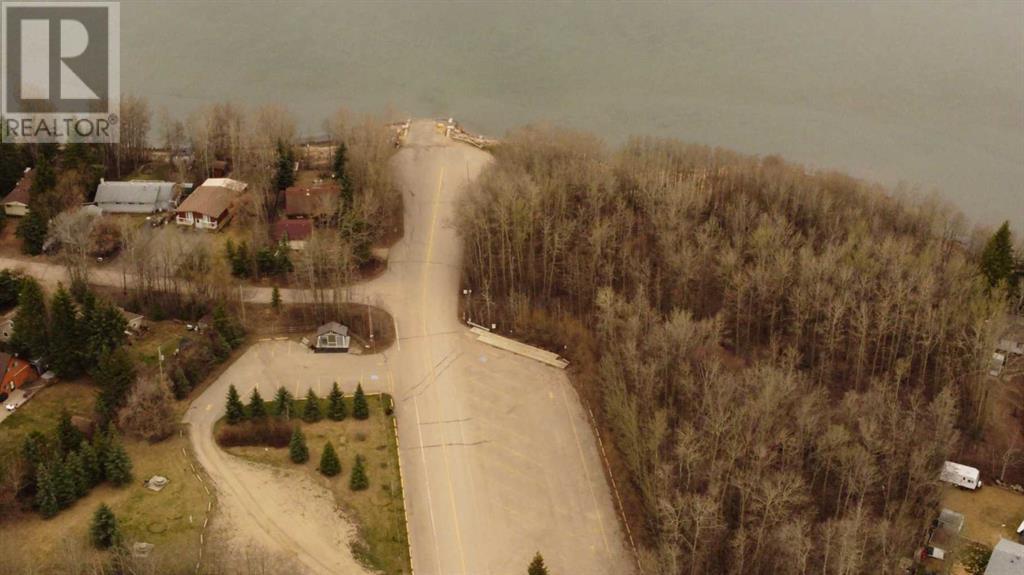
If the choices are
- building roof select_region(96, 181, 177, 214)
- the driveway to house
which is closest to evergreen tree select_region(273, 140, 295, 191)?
building roof select_region(96, 181, 177, 214)

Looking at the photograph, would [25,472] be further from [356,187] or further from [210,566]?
[356,187]

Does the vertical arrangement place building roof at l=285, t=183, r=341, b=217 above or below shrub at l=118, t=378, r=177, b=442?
above

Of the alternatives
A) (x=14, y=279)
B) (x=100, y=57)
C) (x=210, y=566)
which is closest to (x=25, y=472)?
(x=210, y=566)

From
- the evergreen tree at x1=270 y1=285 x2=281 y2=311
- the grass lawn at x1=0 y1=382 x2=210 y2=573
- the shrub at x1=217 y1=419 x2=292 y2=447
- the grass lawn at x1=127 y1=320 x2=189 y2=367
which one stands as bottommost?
the grass lawn at x1=0 y1=382 x2=210 y2=573

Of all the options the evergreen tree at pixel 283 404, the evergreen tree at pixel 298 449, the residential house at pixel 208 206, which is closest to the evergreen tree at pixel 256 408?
the evergreen tree at pixel 283 404

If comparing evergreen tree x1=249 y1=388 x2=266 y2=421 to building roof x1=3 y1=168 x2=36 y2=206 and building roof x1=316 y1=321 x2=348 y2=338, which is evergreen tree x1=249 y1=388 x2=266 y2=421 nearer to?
building roof x1=316 y1=321 x2=348 y2=338

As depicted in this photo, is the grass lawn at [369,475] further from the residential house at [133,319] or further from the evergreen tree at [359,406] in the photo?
the residential house at [133,319]
